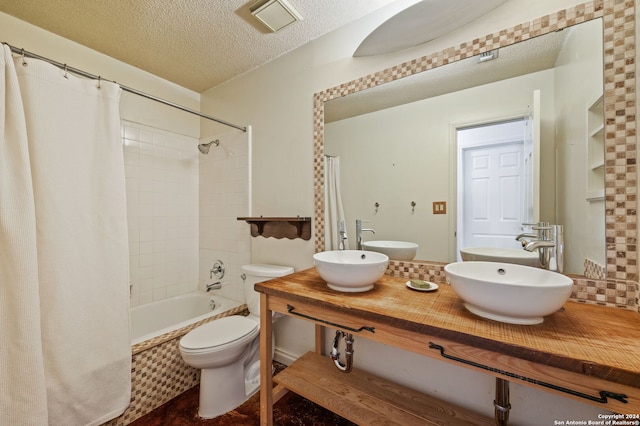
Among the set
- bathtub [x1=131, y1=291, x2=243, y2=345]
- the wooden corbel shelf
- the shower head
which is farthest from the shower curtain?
the shower head

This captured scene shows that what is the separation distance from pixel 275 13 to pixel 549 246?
5.92 feet

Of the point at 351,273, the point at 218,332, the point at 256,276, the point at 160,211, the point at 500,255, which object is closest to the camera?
the point at 351,273

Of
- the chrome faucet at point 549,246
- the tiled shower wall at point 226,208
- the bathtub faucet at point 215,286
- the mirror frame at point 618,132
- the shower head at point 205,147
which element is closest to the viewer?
the mirror frame at point 618,132

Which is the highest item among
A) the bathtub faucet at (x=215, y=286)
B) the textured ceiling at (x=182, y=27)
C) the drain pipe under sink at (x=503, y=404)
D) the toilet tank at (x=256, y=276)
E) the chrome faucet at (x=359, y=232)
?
the textured ceiling at (x=182, y=27)

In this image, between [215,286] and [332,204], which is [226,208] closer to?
[215,286]

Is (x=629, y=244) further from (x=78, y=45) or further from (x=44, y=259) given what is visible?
(x=78, y=45)

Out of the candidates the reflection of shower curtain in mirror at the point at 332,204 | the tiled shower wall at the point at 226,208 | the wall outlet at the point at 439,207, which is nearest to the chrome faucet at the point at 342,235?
the reflection of shower curtain in mirror at the point at 332,204

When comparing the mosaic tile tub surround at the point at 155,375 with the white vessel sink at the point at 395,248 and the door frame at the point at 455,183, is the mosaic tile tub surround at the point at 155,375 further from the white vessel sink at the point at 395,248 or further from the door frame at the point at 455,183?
the door frame at the point at 455,183

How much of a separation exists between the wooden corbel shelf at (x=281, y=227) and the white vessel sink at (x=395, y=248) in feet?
1.52

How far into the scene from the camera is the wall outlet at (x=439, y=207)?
1329 mm

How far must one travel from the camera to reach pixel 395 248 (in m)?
1.45

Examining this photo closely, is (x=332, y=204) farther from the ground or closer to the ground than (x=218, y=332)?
farther from the ground

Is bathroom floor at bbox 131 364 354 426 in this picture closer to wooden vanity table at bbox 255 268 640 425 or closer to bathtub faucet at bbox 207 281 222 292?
wooden vanity table at bbox 255 268 640 425

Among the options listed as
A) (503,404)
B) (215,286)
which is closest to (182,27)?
(215,286)
